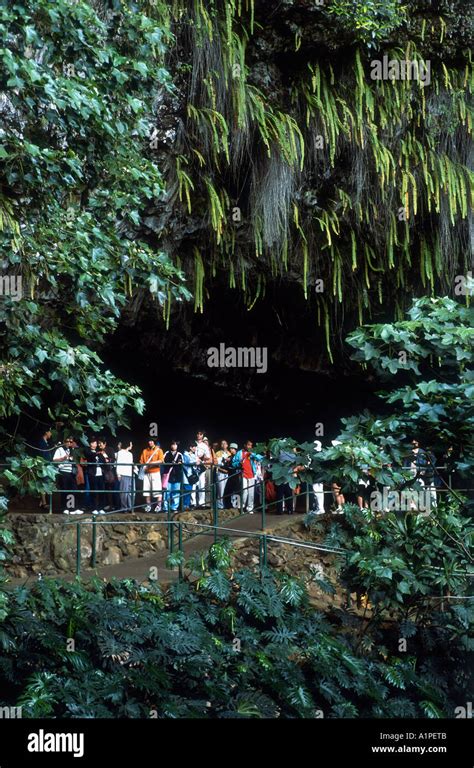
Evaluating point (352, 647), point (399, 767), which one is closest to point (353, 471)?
point (399, 767)

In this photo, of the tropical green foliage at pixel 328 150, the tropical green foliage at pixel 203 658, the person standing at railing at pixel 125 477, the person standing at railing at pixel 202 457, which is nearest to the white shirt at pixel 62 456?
the person standing at railing at pixel 125 477

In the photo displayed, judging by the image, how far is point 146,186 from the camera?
7594mm

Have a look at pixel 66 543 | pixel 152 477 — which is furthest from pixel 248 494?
pixel 66 543

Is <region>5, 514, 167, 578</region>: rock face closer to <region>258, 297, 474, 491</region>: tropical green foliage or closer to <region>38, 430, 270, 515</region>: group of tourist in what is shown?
<region>38, 430, 270, 515</region>: group of tourist

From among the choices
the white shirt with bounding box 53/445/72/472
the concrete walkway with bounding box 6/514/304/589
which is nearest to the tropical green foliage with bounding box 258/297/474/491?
the concrete walkway with bounding box 6/514/304/589

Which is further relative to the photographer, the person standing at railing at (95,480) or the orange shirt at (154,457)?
the orange shirt at (154,457)

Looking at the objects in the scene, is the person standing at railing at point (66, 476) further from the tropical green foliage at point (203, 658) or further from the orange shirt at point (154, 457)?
the tropical green foliage at point (203, 658)

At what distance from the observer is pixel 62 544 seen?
11742 mm

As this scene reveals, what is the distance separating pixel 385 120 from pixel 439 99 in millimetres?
967

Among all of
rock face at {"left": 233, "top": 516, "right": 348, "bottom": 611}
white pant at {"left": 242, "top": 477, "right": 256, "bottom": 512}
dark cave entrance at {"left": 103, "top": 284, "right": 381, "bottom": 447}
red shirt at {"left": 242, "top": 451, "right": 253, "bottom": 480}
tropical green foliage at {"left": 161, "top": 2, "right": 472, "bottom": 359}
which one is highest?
tropical green foliage at {"left": 161, "top": 2, "right": 472, "bottom": 359}

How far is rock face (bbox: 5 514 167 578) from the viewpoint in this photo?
11672 millimetres

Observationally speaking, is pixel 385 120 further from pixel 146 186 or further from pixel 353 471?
pixel 353 471

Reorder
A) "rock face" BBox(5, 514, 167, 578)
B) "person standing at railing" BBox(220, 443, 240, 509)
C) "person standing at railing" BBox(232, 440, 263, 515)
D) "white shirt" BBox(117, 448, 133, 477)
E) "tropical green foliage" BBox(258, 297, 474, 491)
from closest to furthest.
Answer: "tropical green foliage" BBox(258, 297, 474, 491), "rock face" BBox(5, 514, 167, 578), "white shirt" BBox(117, 448, 133, 477), "person standing at railing" BBox(232, 440, 263, 515), "person standing at railing" BBox(220, 443, 240, 509)

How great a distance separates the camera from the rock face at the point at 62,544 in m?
11.7
